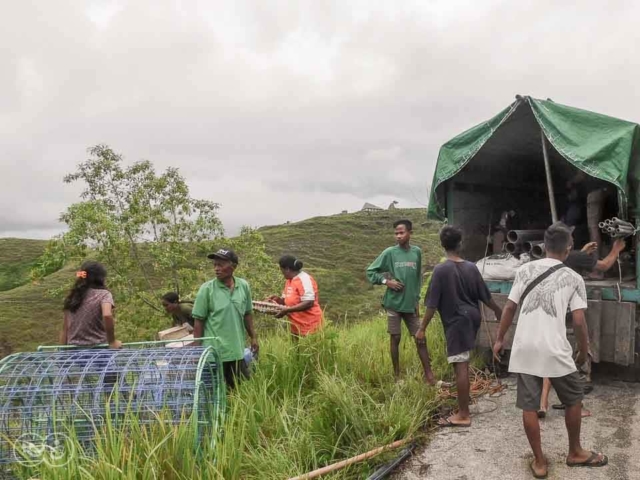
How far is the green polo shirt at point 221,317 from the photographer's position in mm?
4398

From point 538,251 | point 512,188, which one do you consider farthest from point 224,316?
point 512,188

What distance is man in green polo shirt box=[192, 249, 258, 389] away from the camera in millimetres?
4402

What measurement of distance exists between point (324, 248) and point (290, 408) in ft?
88.8

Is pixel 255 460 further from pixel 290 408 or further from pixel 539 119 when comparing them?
pixel 539 119

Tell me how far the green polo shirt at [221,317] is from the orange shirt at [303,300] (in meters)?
1.03

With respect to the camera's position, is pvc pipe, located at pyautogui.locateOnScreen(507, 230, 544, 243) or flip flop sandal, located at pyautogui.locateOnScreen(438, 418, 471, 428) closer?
flip flop sandal, located at pyautogui.locateOnScreen(438, 418, 471, 428)

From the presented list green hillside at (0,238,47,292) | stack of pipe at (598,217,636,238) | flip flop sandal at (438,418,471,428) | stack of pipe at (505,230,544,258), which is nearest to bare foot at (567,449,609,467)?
flip flop sandal at (438,418,471,428)

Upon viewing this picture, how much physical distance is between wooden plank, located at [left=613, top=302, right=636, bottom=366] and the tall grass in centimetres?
165

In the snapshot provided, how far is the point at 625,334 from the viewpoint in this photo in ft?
16.0

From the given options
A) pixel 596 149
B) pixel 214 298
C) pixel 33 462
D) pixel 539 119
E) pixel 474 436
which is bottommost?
pixel 474 436

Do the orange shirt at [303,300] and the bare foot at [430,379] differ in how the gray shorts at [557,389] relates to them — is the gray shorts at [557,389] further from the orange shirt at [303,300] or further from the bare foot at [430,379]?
the orange shirt at [303,300]

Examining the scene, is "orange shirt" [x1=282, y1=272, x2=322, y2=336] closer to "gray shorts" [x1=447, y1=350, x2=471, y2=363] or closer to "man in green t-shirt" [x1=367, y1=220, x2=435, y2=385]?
"man in green t-shirt" [x1=367, y1=220, x2=435, y2=385]

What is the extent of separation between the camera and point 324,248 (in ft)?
102

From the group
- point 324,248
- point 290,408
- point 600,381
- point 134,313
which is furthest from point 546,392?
point 324,248
